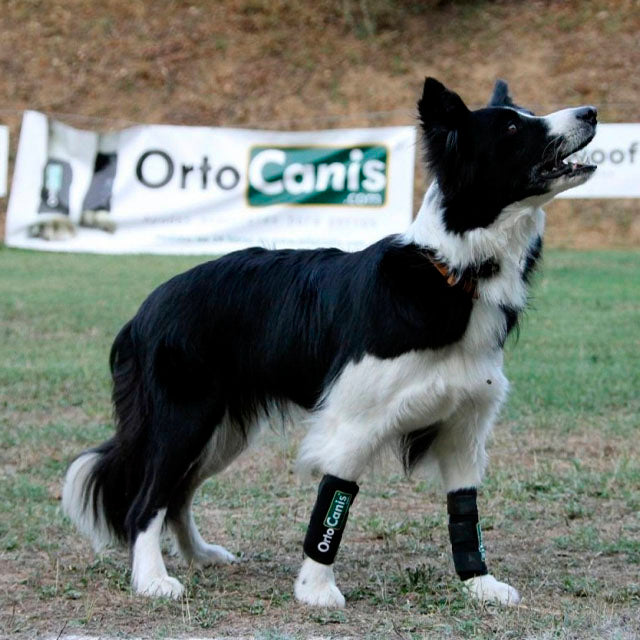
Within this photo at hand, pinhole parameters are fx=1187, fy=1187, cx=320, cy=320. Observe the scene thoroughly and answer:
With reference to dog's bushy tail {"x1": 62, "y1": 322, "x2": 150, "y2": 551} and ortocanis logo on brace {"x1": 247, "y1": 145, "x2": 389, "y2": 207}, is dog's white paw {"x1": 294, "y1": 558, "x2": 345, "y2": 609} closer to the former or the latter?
dog's bushy tail {"x1": 62, "y1": 322, "x2": 150, "y2": 551}

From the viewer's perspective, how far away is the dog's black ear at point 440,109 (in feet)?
14.4

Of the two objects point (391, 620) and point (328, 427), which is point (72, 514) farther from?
point (391, 620)

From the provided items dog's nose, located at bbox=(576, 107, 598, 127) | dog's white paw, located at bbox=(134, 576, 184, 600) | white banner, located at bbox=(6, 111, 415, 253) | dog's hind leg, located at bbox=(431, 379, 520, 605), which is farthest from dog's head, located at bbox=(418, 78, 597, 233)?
white banner, located at bbox=(6, 111, 415, 253)

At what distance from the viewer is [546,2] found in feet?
90.8

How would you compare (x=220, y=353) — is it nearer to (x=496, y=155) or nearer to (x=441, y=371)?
(x=441, y=371)

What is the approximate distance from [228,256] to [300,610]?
155cm

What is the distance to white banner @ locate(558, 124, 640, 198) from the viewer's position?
19.1 m

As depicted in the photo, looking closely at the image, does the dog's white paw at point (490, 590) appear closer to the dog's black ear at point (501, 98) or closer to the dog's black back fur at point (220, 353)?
the dog's black back fur at point (220, 353)

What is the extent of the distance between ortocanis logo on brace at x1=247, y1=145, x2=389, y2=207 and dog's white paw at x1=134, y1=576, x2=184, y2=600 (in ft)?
48.7

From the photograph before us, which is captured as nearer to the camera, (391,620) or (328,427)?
(391,620)

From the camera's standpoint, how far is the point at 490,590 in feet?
15.3

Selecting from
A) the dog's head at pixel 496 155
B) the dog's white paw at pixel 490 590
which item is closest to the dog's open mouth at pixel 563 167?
the dog's head at pixel 496 155

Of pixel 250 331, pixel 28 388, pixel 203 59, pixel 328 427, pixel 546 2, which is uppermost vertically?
pixel 546 2

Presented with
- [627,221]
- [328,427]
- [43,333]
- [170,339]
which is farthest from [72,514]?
[627,221]
